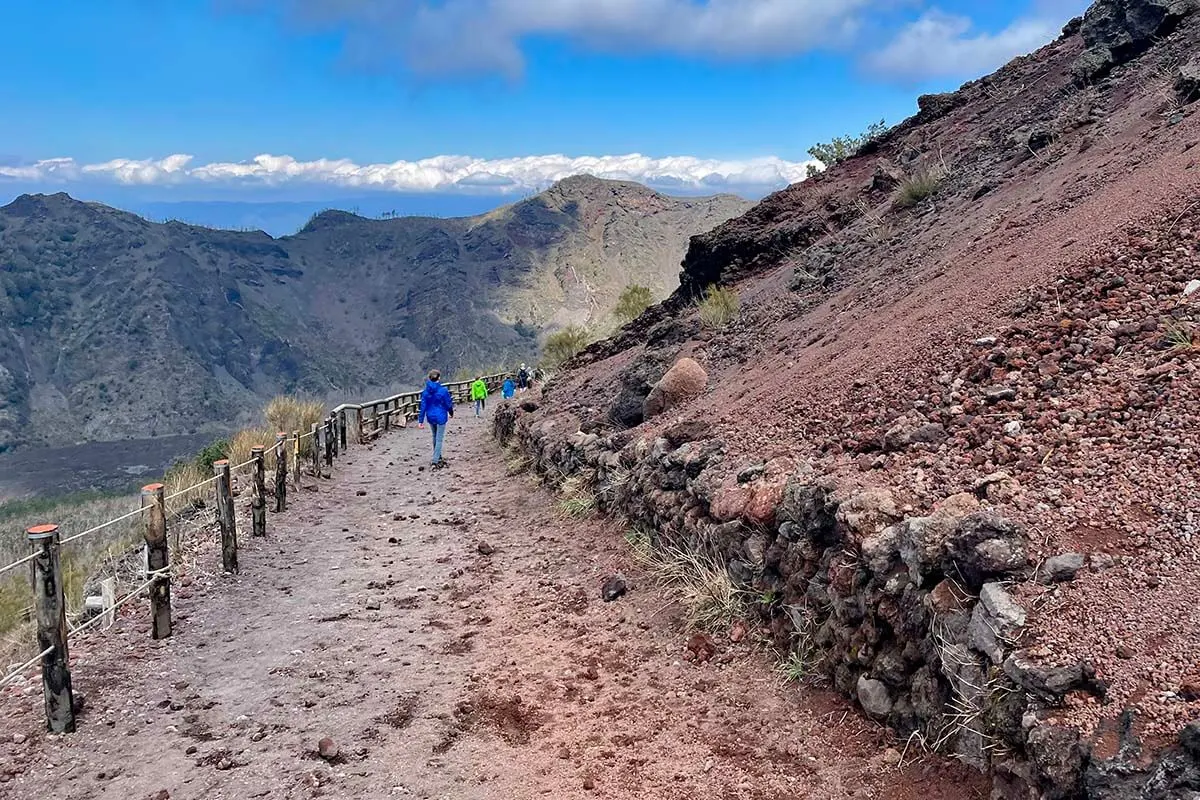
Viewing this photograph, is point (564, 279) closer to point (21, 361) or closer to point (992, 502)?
point (21, 361)

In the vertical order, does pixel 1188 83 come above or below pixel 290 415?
above

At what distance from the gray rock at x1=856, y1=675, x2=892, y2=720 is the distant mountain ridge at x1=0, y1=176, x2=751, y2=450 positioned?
3279 inches

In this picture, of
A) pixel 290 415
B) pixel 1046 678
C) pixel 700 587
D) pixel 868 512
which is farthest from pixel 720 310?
pixel 290 415

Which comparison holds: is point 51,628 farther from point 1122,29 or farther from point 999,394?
point 1122,29

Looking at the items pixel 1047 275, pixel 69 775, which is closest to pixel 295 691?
pixel 69 775

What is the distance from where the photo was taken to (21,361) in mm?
99375

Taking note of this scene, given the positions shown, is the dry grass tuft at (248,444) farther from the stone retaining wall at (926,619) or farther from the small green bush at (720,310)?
the stone retaining wall at (926,619)

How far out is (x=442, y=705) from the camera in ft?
17.6

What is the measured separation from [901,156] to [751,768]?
49.9 ft

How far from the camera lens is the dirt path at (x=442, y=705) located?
427 centimetres

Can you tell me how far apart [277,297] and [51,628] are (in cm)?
13418

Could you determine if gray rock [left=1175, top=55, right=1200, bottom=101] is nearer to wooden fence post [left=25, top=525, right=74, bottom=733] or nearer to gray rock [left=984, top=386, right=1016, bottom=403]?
gray rock [left=984, top=386, right=1016, bottom=403]

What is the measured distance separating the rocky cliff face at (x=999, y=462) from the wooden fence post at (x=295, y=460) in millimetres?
4758

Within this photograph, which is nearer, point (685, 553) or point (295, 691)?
point (295, 691)
